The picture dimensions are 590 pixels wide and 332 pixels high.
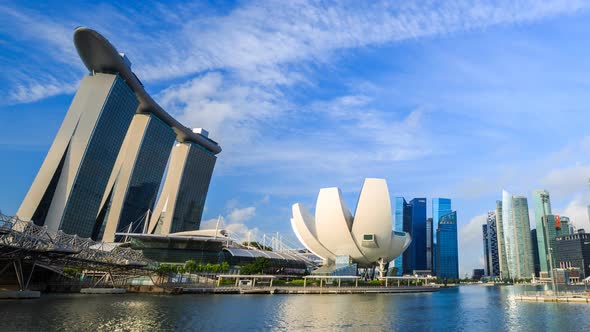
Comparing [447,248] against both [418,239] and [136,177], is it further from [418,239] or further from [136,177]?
[136,177]

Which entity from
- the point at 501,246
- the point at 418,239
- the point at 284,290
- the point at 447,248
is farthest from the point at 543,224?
the point at 284,290

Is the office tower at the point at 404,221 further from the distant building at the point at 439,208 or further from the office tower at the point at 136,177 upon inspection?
the office tower at the point at 136,177

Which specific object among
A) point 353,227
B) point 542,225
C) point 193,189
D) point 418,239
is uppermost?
point 542,225

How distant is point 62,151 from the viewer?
241 ft

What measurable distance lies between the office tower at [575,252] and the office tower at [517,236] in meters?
25.3

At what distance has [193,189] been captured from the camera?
125 meters

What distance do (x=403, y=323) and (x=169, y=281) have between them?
44.8 metres

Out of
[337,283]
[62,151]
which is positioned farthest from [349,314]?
[62,151]

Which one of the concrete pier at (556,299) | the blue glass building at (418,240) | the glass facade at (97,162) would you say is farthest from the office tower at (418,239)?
the concrete pier at (556,299)

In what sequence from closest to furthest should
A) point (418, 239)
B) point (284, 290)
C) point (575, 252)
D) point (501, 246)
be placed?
1. point (284, 290)
2. point (575, 252)
3. point (418, 239)
4. point (501, 246)

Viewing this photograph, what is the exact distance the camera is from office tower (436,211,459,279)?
18100cm

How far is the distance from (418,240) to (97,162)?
147369 millimetres

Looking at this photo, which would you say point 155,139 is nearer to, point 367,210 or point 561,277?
point 367,210

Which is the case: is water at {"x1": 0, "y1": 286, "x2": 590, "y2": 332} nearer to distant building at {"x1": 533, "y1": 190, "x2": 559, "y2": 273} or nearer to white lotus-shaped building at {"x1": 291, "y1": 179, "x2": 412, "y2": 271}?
white lotus-shaped building at {"x1": 291, "y1": 179, "x2": 412, "y2": 271}
